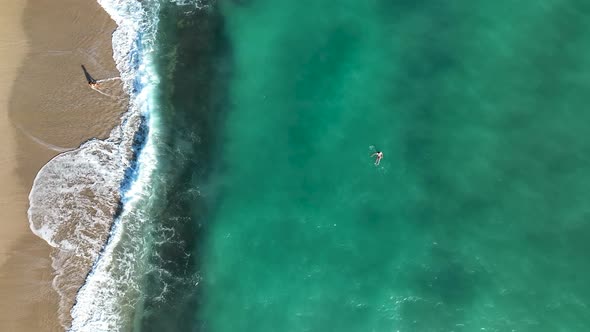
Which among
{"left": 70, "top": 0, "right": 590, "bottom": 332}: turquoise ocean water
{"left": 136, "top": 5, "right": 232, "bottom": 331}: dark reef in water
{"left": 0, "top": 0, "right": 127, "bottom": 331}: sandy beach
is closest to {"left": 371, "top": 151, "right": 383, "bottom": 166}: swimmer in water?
{"left": 70, "top": 0, "right": 590, "bottom": 332}: turquoise ocean water

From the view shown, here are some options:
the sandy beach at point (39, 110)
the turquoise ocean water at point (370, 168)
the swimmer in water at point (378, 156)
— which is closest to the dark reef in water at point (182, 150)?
the turquoise ocean water at point (370, 168)

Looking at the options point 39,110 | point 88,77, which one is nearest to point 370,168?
point 88,77

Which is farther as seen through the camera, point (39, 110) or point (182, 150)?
point (182, 150)

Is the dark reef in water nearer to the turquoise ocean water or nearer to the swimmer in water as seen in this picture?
the turquoise ocean water

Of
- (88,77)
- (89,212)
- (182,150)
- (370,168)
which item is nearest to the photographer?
(89,212)

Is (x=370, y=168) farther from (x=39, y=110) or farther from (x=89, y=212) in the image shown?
(x=39, y=110)

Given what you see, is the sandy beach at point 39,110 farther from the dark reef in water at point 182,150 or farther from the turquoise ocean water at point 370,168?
the turquoise ocean water at point 370,168
